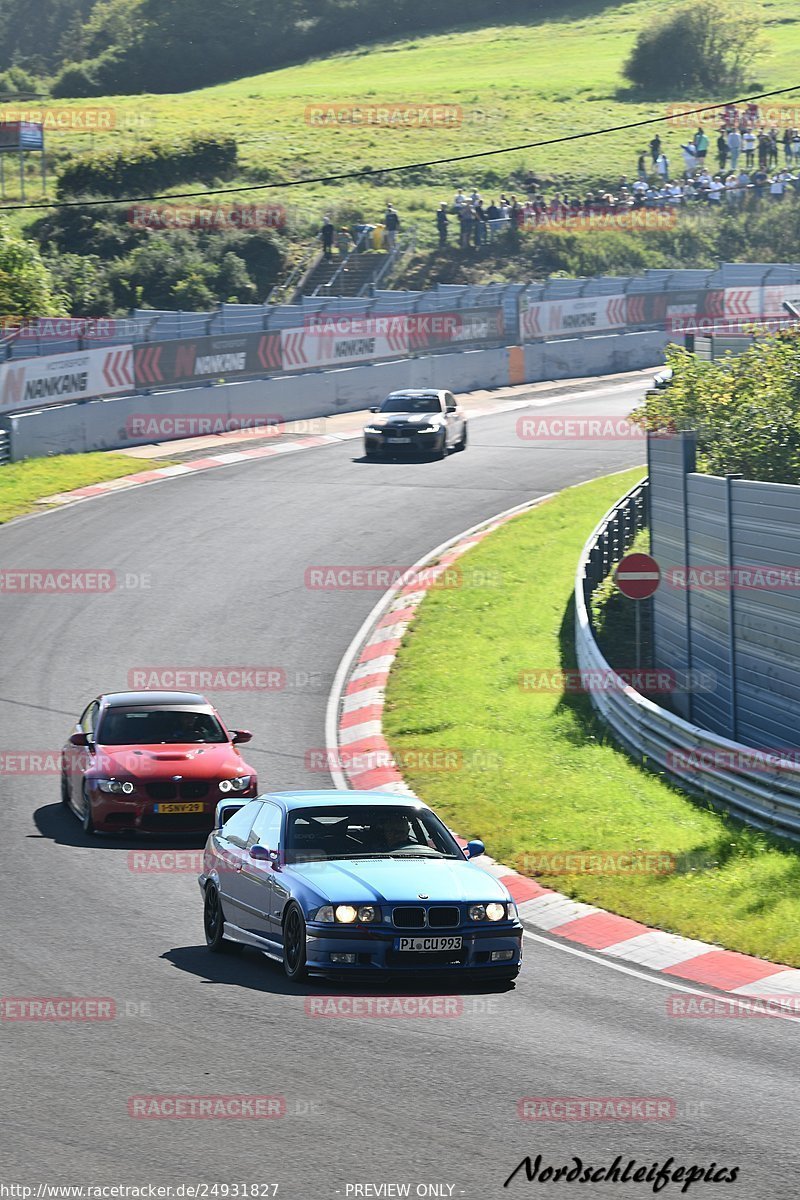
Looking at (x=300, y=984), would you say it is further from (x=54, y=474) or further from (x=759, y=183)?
(x=759, y=183)

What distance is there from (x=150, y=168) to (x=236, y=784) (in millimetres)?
58760

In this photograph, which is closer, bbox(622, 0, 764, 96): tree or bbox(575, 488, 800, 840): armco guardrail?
bbox(575, 488, 800, 840): armco guardrail

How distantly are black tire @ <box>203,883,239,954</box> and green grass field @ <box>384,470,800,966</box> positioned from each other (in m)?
3.83

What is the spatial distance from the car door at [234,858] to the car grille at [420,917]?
1601 mm

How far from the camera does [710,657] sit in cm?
2038

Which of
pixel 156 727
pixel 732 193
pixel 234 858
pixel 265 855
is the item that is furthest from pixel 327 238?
pixel 265 855

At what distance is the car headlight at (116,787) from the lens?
16.0 m

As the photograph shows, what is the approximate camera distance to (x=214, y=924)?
1236 cm

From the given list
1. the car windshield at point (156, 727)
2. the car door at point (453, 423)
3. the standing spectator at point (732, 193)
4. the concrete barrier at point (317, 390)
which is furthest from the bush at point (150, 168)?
the car windshield at point (156, 727)

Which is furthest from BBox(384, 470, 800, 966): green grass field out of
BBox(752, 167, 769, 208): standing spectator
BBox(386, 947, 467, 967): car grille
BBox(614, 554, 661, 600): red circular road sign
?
BBox(752, 167, 769, 208): standing spectator

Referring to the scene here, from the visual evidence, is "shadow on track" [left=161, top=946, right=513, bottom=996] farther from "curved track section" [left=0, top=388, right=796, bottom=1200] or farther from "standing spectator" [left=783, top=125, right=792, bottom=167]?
"standing spectator" [left=783, top=125, right=792, bottom=167]

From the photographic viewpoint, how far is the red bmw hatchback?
16016mm

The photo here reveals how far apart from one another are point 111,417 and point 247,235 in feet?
95.0

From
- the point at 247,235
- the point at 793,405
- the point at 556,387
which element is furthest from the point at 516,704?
the point at 247,235
